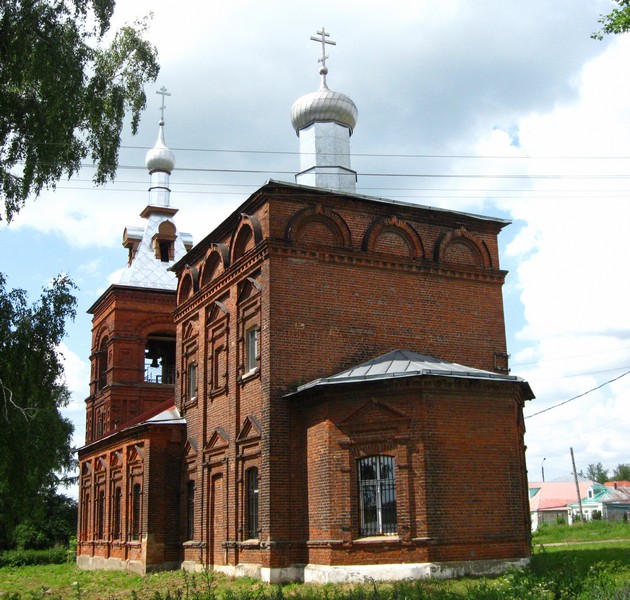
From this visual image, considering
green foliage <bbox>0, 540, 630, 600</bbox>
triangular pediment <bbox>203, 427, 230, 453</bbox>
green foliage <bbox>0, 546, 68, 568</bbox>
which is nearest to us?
green foliage <bbox>0, 540, 630, 600</bbox>

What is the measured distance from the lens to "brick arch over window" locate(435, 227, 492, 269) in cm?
1853

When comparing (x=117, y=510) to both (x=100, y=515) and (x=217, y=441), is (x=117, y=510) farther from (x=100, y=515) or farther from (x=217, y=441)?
(x=217, y=441)

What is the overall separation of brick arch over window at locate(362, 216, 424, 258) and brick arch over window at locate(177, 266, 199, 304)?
543cm

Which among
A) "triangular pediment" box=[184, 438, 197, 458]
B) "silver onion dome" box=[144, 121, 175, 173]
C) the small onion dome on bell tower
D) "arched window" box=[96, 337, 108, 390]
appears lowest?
"triangular pediment" box=[184, 438, 197, 458]

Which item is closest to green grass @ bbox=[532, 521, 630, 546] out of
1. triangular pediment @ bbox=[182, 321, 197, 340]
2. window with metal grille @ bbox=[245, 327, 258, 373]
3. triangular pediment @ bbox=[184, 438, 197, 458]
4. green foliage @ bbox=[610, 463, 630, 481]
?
triangular pediment @ bbox=[184, 438, 197, 458]

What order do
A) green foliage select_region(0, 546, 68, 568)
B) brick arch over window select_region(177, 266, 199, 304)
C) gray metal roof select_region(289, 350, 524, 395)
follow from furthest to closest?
1. green foliage select_region(0, 546, 68, 568)
2. brick arch over window select_region(177, 266, 199, 304)
3. gray metal roof select_region(289, 350, 524, 395)

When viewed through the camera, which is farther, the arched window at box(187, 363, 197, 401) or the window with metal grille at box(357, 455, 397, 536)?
the arched window at box(187, 363, 197, 401)

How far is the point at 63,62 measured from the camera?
12141 mm

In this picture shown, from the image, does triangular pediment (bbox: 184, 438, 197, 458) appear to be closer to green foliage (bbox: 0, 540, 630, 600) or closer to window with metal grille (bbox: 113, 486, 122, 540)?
green foliage (bbox: 0, 540, 630, 600)

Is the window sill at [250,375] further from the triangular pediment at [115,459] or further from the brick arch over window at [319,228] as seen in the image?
the triangular pediment at [115,459]

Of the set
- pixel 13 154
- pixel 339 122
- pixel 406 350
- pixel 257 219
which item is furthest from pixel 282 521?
pixel 339 122

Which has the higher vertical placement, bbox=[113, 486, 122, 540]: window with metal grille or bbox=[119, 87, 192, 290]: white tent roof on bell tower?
bbox=[119, 87, 192, 290]: white tent roof on bell tower

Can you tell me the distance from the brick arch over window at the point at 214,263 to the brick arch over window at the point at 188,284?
11.8 inches

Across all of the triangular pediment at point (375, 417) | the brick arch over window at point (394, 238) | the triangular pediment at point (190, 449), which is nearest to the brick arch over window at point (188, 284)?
the triangular pediment at point (190, 449)
